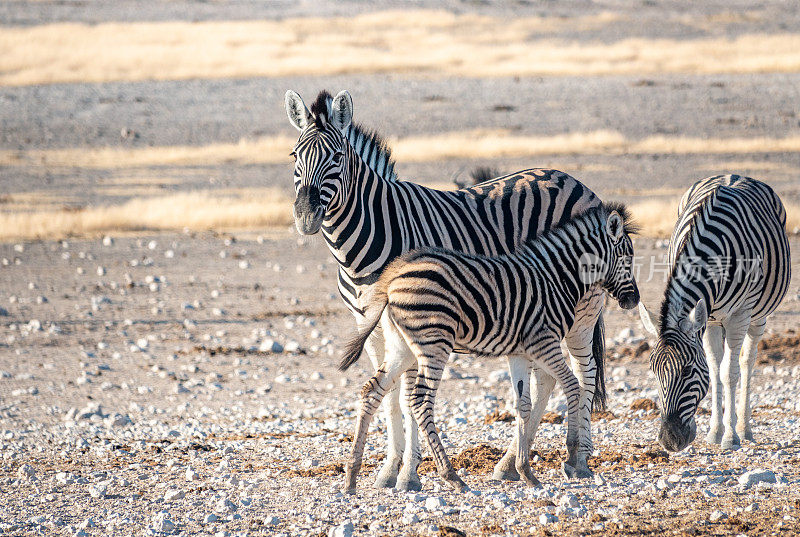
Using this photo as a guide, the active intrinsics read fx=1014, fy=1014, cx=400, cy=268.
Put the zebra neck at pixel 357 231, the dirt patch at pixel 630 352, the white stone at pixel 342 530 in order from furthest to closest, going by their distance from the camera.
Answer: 1. the dirt patch at pixel 630 352
2. the zebra neck at pixel 357 231
3. the white stone at pixel 342 530

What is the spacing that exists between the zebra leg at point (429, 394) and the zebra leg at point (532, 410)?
59 centimetres

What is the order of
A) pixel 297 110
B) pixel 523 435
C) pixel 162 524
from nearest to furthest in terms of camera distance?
pixel 162 524 → pixel 523 435 → pixel 297 110

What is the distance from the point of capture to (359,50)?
38812 mm

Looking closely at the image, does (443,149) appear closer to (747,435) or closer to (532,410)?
(747,435)

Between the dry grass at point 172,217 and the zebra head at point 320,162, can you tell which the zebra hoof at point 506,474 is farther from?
the dry grass at point 172,217

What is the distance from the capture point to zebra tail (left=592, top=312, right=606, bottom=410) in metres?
7.43

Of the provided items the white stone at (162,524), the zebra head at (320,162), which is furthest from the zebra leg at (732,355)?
the white stone at (162,524)

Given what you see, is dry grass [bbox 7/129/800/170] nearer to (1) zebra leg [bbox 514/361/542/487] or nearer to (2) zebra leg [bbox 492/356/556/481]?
(2) zebra leg [bbox 492/356/556/481]

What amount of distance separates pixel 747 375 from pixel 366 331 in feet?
10.6

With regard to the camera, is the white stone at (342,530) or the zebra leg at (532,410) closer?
the white stone at (342,530)

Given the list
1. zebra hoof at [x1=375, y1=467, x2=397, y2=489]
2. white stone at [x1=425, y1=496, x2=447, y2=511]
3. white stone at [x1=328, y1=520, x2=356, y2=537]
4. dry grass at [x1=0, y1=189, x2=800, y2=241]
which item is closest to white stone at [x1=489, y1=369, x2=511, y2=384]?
zebra hoof at [x1=375, y1=467, x2=397, y2=489]

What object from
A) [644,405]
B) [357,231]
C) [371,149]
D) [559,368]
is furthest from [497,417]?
[371,149]

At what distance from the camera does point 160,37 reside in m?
40.7

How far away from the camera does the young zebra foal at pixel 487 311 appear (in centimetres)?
588
